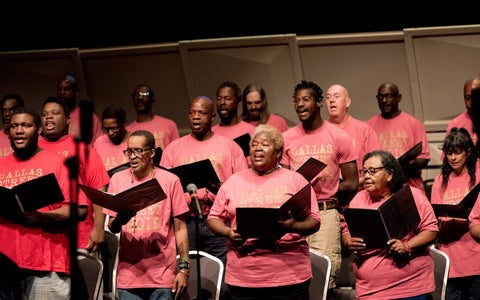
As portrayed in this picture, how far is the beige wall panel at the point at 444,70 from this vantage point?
7754 mm

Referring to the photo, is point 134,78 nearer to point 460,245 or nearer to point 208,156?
point 208,156

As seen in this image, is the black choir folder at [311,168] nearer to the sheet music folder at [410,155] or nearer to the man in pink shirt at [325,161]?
the man in pink shirt at [325,161]

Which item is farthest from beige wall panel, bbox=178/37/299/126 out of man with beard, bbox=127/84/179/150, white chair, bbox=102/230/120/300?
white chair, bbox=102/230/120/300

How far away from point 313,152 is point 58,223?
6.99ft

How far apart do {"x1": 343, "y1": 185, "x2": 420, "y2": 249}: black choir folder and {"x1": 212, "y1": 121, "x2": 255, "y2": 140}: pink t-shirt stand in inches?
88.5

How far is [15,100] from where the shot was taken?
22.5ft

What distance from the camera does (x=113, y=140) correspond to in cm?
642

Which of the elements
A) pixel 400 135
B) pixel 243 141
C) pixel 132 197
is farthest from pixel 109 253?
pixel 400 135

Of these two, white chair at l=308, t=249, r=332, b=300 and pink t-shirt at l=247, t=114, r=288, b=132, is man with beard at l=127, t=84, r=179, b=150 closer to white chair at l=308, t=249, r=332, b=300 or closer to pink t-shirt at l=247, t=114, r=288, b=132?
pink t-shirt at l=247, t=114, r=288, b=132

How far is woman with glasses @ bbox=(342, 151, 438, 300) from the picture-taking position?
4.32m

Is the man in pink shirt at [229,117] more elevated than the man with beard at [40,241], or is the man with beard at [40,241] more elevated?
the man in pink shirt at [229,117]

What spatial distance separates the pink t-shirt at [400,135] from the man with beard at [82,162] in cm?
309

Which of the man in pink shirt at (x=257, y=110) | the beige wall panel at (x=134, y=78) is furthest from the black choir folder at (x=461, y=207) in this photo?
the beige wall panel at (x=134, y=78)

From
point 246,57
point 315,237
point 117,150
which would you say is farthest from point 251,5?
point 315,237
